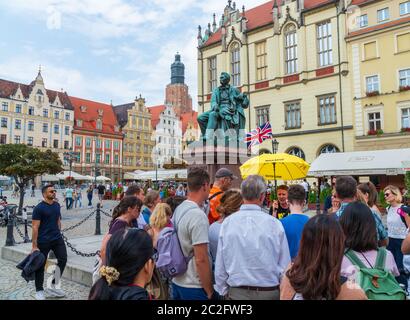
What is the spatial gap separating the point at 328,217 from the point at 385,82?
28044mm

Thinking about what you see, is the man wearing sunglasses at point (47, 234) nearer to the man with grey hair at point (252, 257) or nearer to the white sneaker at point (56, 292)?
the white sneaker at point (56, 292)

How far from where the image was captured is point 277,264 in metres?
2.90

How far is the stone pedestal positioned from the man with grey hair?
6.58 meters

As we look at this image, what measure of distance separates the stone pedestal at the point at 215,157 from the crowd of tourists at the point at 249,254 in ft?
18.0

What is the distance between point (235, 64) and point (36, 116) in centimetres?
4069

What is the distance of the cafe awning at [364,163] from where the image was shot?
72.1 ft

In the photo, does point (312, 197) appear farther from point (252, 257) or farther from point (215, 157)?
point (252, 257)

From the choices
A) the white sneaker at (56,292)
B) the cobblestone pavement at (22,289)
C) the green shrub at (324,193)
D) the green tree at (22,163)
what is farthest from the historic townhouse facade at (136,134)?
the white sneaker at (56,292)

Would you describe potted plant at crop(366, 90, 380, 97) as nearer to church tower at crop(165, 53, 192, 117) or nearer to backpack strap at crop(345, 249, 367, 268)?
backpack strap at crop(345, 249, 367, 268)

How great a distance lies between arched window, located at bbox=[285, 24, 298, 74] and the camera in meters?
31.5

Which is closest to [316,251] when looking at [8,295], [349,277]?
[349,277]

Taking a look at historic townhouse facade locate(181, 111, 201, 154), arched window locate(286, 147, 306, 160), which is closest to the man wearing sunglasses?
arched window locate(286, 147, 306, 160)
